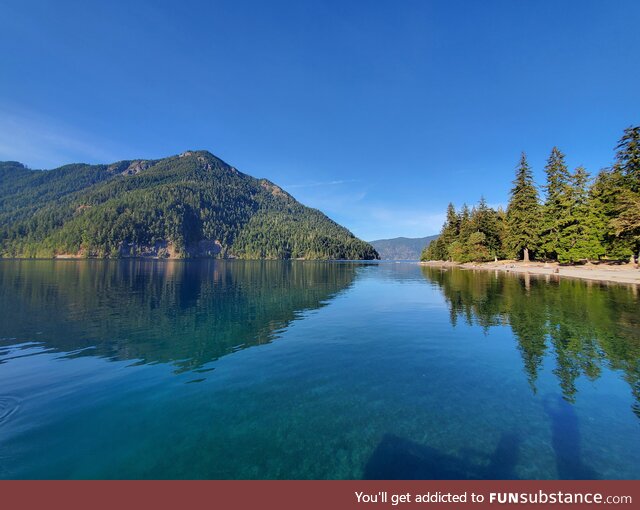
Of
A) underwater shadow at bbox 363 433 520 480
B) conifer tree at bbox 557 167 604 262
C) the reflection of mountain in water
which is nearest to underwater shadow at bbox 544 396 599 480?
underwater shadow at bbox 363 433 520 480

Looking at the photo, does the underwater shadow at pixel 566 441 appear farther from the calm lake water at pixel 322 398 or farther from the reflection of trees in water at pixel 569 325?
the reflection of trees in water at pixel 569 325

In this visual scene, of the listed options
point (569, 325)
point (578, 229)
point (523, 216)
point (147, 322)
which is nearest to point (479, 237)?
point (523, 216)

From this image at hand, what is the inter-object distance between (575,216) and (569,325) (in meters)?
60.4

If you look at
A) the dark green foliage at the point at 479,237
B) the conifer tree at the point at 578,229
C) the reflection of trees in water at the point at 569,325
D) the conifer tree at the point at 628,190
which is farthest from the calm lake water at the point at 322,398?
the dark green foliage at the point at 479,237

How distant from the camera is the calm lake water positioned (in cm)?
731

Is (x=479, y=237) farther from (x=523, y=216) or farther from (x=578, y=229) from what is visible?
(x=578, y=229)

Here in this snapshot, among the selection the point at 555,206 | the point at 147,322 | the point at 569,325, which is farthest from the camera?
the point at 555,206

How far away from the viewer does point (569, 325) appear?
20.5 metres

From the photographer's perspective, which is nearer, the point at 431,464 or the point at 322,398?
the point at 431,464

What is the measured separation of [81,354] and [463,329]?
23.9m

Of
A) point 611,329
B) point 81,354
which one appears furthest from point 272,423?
point 611,329

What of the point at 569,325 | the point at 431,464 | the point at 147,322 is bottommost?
the point at 147,322

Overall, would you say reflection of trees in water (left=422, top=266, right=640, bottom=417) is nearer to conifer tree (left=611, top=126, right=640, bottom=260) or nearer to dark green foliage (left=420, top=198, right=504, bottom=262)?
conifer tree (left=611, top=126, right=640, bottom=260)
